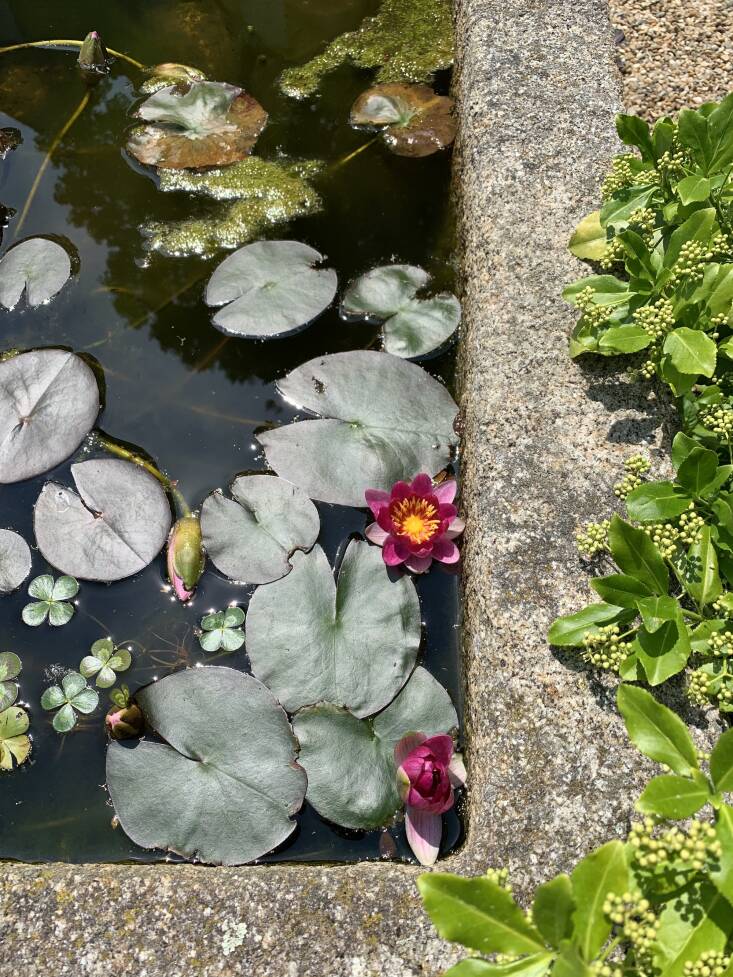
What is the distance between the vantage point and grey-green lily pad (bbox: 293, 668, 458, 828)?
1620 mm

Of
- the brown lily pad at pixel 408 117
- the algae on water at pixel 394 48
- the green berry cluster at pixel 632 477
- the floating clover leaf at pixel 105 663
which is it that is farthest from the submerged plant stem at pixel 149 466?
the algae on water at pixel 394 48

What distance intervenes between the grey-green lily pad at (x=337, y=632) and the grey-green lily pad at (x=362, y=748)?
1.3 inches

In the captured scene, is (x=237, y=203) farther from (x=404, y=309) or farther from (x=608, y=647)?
(x=608, y=647)

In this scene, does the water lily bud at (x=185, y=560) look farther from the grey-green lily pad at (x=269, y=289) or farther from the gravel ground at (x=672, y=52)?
the gravel ground at (x=672, y=52)

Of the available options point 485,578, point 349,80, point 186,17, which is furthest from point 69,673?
point 186,17

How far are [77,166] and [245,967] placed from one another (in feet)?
8.33

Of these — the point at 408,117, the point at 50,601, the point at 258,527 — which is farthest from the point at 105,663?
the point at 408,117

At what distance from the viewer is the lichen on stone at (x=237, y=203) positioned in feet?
8.32

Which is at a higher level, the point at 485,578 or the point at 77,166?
the point at 77,166

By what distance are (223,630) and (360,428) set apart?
0.64 m

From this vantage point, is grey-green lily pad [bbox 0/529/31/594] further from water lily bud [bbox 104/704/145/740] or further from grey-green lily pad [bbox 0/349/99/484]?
water lily bud [bbox 104/704/145/740]

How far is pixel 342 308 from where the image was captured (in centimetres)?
235

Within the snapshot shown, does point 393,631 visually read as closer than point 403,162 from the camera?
Yes

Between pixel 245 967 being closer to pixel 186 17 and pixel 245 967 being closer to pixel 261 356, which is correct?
pixel 261 356
